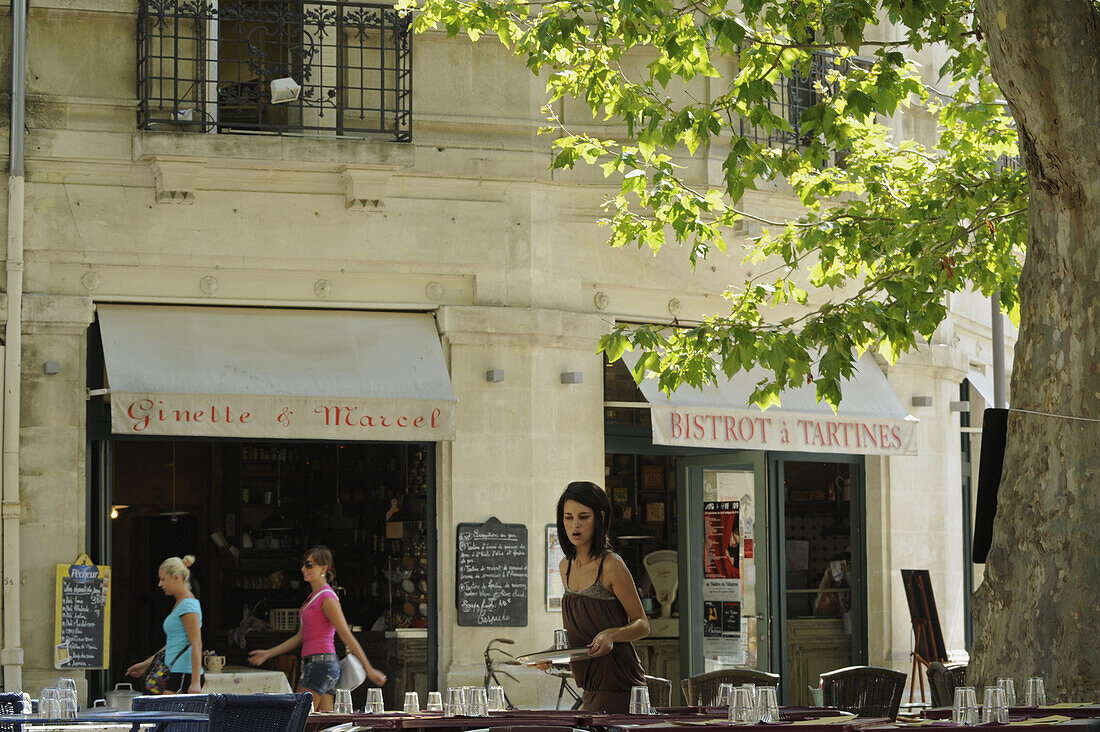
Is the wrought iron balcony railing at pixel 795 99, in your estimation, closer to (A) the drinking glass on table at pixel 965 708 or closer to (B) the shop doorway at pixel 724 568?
(B) the shop doorway at pixel 724 568

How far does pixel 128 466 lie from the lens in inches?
676

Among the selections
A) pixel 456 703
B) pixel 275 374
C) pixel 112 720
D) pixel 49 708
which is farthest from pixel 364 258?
pixel 112 720

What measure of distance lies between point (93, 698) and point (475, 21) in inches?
232

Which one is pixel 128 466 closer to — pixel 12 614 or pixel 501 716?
pixel 12 614

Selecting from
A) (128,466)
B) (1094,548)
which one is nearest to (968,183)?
(1094,548)

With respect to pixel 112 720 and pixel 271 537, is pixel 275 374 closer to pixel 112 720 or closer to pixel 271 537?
pixel 271 537

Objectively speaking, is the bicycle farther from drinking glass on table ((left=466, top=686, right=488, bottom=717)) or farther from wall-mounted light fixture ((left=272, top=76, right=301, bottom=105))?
drinking glass on table ((left=466, top=686, right=488, bottom=717))

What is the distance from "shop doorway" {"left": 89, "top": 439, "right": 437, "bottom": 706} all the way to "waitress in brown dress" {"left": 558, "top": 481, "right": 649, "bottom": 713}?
546cm

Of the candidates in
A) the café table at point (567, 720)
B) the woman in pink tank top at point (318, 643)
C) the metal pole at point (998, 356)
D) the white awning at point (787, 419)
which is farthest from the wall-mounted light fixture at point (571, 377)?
the café table at point (567, 720)

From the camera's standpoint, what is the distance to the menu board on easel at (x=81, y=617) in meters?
12.0

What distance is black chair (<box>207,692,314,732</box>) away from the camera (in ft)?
22.8

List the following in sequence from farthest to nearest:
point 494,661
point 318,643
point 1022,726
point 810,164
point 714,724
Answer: point 494,661, point 318,643, point 810,164, point 714,724, point 1022,726

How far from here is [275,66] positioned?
13469 millimetres

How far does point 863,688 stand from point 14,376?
6.65m
